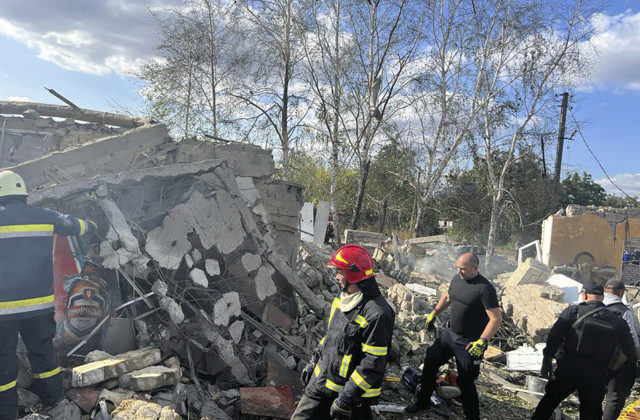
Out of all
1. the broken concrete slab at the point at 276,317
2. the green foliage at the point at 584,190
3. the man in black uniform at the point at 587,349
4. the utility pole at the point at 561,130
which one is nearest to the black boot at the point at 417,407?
the man in black uniform at the point at 587,349

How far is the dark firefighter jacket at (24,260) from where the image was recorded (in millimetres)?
3459

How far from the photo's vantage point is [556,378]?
14.1 feet

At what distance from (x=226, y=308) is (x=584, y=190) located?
35596mm

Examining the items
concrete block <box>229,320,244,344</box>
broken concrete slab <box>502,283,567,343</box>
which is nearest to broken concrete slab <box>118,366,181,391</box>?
concrete block <box>229,320,244,344</box>

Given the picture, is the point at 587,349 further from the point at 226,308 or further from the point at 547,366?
the point at 226,308

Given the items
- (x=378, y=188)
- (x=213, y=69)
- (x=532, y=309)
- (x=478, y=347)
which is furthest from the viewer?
(x=378, y=188)

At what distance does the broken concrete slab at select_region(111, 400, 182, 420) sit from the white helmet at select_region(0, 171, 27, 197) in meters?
1.86

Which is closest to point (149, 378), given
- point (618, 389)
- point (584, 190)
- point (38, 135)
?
point (618, 389)

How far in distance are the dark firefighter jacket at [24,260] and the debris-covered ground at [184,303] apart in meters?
0.75

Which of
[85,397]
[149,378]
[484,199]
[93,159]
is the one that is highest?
[484,199]

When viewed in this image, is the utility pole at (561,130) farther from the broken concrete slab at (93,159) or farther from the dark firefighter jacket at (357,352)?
the dark firefighter jacket at (357,352)

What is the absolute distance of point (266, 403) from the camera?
4.30m

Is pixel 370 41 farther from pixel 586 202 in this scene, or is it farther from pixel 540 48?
pixel 586 202

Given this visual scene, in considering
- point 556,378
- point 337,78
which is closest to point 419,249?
point 337,78
